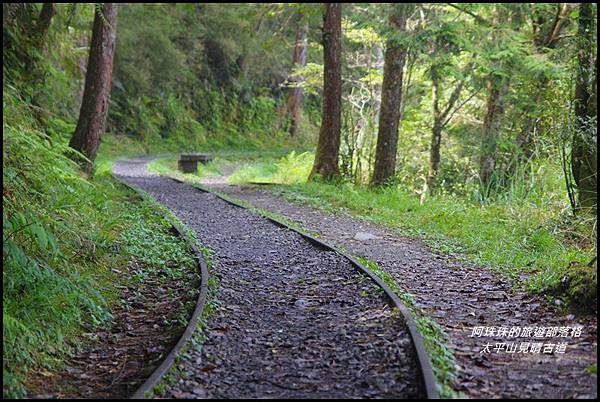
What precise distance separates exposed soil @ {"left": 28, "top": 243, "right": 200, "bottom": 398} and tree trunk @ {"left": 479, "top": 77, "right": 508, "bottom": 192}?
9680 mm

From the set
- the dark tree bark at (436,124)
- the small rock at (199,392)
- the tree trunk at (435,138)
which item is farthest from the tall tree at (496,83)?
the small rock at (199,392)

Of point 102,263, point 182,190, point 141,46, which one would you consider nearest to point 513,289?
point 102,263

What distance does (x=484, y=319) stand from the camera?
5.55 m

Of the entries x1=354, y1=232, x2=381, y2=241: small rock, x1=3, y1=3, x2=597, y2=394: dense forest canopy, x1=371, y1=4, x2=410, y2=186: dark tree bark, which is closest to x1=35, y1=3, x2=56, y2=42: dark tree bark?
x1=3, y1=3, x2=597, y2=394: dense forest canopy

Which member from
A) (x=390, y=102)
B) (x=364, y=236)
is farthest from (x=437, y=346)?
(x=390, y=102)

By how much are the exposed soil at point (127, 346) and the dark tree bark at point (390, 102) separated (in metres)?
8.74

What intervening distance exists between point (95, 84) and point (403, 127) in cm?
1006

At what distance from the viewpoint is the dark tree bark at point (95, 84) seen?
42.4ft

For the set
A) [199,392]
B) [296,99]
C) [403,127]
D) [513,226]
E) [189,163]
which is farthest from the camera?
[296,99]

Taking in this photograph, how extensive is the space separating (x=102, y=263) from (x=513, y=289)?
4.61 metres

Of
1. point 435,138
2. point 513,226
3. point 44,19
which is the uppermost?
point 44,19

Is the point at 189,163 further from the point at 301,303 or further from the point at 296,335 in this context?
the point at 296,335

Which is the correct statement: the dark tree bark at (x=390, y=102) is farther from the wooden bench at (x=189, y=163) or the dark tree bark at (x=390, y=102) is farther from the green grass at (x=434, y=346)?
the wooden bench at (x=189, y=163)

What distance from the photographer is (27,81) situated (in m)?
12.3
